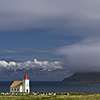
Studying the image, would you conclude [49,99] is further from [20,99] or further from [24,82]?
[24,82]

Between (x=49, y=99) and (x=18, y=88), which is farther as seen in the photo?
(x=18, y=88)

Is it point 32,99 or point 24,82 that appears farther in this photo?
point 24,82

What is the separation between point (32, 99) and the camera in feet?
211

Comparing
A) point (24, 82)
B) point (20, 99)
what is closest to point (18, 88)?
point (24, 82)

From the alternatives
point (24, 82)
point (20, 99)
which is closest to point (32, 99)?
point (20, 99)

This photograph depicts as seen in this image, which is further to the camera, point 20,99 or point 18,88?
point 18,88

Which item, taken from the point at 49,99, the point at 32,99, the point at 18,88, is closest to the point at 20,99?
the point at 32,99

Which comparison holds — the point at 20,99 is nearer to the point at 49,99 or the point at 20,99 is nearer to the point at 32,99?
the point at 32,99

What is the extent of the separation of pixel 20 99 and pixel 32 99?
3705 mm

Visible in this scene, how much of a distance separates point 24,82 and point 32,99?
115 feet

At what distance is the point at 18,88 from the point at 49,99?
124ft

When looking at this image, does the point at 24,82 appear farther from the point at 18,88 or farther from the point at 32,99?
the point at 32,99

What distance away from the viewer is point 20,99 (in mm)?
64562

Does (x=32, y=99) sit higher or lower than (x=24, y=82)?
lower
